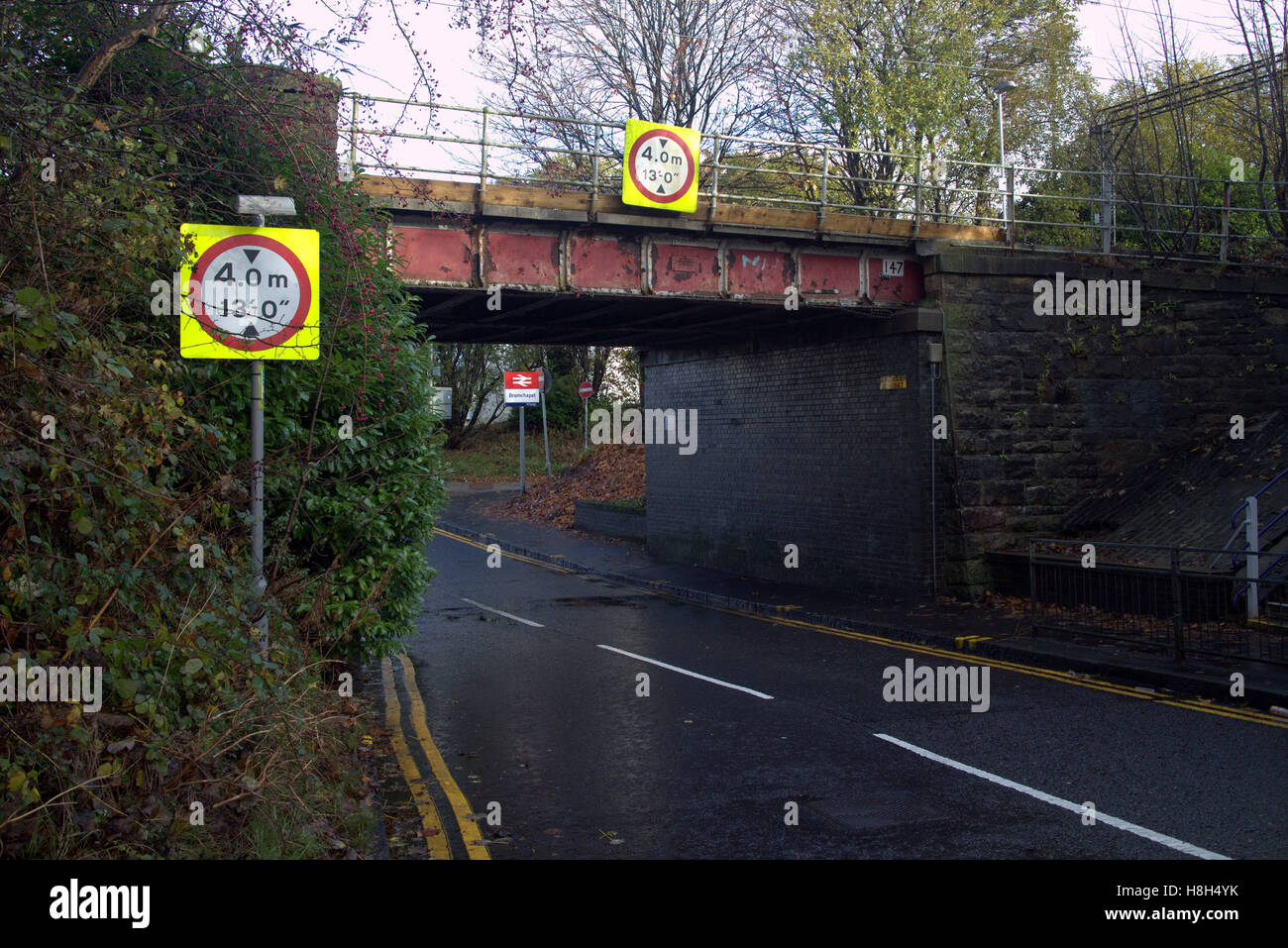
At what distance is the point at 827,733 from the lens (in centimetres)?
863

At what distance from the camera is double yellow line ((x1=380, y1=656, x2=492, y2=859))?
608 cm

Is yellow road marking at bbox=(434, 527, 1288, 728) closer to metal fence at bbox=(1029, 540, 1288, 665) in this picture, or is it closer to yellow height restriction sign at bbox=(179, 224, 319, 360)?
metal fence at bbox=(1029, 540, 1288, 665)

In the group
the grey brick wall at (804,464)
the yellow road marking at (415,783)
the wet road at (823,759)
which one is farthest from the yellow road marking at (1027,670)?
the yellow road marking at (415,783)

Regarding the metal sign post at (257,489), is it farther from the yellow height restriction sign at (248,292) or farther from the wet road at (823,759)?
the wet road at (823,759)

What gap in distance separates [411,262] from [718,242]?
4.63 metres

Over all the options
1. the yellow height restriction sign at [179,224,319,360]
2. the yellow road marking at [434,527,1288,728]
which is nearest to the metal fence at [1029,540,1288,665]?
the yellow road marking at [434,527,1288,728]

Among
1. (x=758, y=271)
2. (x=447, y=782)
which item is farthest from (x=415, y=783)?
(x=758, y=271)

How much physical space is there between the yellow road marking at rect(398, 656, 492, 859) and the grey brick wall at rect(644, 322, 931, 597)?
28.7ft

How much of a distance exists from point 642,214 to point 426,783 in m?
9.62

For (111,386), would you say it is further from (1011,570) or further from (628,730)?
(1011,570)

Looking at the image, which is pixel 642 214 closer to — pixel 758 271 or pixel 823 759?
pixel 758 271

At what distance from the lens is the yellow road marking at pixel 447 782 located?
19.9 ft
